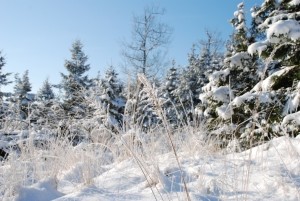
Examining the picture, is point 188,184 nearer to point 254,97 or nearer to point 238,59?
point 254,97

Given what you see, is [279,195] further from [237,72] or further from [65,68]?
[65,68]

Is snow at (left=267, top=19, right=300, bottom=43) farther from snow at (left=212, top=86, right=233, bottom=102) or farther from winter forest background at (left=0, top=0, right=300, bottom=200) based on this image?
snow at (left=212, top=86, right=233, bottom=102)

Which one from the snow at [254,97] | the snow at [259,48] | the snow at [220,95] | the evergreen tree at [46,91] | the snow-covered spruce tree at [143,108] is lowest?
the snow-covered spruce tree at [143,108]

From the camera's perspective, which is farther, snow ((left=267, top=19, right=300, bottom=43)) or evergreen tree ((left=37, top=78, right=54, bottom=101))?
evergreen tree ((left=37, top=78, right=54, bottom=101))

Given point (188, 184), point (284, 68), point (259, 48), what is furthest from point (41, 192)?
point (284, 68)

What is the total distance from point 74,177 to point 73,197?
3.55 feet

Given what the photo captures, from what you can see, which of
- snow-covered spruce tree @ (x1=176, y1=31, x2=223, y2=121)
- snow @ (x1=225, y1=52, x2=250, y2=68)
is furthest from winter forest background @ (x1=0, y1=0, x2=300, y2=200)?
snow-covered spruce tree @ (x1=176, y1=31, x2=223, y2=121)

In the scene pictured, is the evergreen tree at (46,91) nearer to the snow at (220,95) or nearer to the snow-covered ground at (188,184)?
the snow at (220,95)

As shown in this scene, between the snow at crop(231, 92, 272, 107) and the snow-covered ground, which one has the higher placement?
the snow at crop(231, 92, 272, 107)

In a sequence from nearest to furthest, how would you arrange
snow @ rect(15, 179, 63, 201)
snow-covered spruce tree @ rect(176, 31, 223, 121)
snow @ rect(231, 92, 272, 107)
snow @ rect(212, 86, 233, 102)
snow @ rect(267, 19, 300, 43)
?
snow @ rect(15, 179, 63, 201), snow @ rect(267, 19, 300, 43), snow @ rect(231, 92, 272, 107), snow @ rect(212, 86, 233, 102), snow-covered spruce tree @ rect(176, 31, 223, 121)

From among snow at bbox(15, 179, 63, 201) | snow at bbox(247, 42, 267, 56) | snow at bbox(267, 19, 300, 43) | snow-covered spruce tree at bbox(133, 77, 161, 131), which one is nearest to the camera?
snow-covered spruce tree at bbox(133, 77, 161, 131)

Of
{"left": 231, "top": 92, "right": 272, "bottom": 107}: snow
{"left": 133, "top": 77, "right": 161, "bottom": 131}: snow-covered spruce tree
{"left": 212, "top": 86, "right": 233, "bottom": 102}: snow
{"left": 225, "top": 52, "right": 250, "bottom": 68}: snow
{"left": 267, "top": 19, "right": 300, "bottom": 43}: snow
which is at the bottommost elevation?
{"left": 133, "top": 77, "right": 161, "bottom": 131}: snow-covered spruce tree

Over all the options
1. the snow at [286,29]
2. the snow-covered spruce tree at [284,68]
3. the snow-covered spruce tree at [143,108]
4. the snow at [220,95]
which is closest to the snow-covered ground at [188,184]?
the snow-covered spruce tree at [143,108]

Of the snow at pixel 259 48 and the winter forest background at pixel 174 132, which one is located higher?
the snow at pixel 259 48
